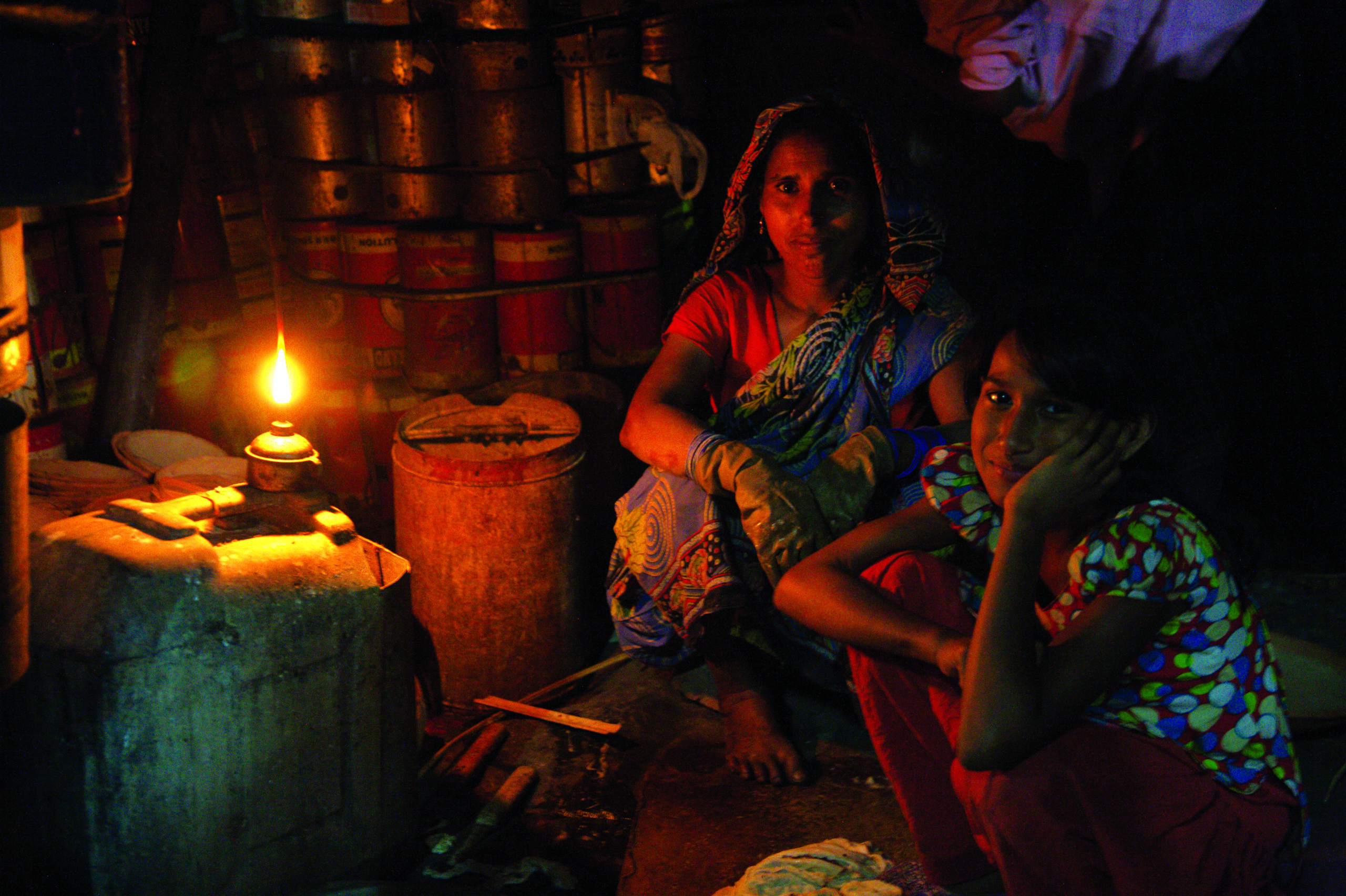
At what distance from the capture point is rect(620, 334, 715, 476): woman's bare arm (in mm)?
2857

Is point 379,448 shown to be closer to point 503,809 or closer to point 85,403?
point 85,403

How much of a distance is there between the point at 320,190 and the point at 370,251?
35cm

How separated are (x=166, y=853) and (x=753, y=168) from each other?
86.8 inches

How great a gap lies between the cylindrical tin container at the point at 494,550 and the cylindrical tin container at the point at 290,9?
1.57 meters

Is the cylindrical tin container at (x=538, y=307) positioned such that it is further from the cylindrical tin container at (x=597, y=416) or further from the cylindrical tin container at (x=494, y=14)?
the cylindrical tin container at (x=494, y=14)

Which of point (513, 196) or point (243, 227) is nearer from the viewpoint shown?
point (513, 196)

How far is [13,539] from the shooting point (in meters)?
1.52

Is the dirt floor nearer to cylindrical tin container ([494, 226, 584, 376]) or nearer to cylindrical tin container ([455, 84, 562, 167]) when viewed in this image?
cylindrical tin container ([494, 226, 584, 376])

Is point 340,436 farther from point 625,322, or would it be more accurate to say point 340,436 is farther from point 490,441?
point 625,322

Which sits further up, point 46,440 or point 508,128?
point 508,128

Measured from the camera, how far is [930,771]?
2148 millimetres

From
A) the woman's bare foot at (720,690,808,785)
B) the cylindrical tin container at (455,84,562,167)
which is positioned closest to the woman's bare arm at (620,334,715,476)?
the woman's bare foot at (720,690,808,785)

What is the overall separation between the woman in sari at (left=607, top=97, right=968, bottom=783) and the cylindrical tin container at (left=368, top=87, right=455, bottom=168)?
4.20ft

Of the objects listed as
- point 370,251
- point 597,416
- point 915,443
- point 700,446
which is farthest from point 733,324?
point 370,251
